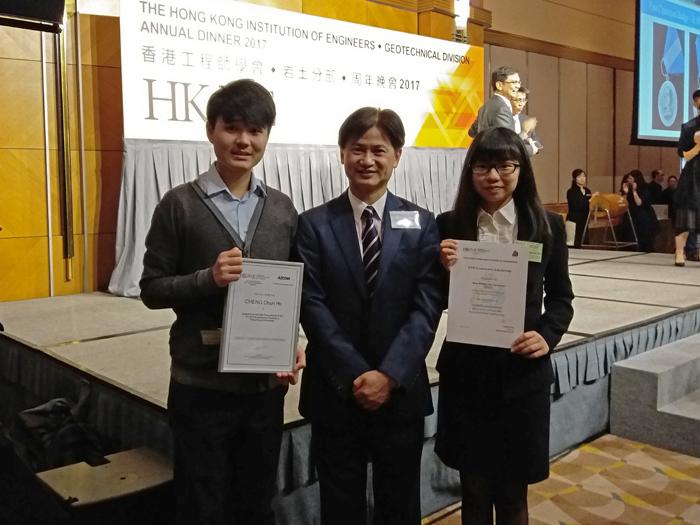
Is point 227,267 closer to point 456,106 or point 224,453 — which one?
point 224,453

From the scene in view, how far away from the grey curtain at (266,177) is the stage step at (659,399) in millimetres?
2492

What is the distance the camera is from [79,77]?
4012mm

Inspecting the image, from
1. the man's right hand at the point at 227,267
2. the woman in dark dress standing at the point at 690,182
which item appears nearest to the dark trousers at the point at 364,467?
the man's right hand at the point at 227,267

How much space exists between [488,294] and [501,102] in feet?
9.60

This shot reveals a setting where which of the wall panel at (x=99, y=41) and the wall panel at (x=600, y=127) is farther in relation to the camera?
the wall panel at (x=600, y=127)

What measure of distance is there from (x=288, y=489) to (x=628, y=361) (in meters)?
1.63

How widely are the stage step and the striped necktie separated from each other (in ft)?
5.59

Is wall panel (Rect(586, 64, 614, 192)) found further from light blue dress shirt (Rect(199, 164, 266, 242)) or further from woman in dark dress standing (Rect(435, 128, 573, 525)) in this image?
light blue dress shirt (Rect(199, 164, 266, 242))

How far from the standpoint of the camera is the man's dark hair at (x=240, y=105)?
1320 millimetres

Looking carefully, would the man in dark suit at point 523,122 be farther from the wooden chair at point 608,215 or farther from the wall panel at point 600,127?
the wall panel at point 600,127

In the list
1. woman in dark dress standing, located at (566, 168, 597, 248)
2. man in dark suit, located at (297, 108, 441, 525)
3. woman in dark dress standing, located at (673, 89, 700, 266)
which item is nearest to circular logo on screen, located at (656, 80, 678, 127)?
woman in dark dress standing, located at (566, 168, 597, 248)

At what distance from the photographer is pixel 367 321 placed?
4.49 feet

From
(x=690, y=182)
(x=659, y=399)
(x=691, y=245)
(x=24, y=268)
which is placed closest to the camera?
(x=659, y=399)

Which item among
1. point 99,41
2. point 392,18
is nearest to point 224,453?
point 99,41
